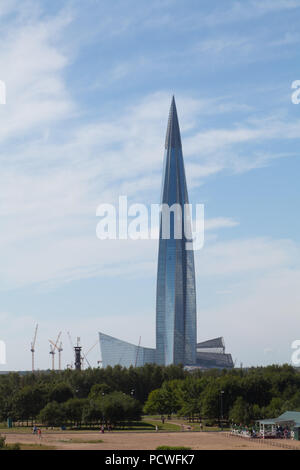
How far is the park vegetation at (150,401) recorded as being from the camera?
10419 centimetres

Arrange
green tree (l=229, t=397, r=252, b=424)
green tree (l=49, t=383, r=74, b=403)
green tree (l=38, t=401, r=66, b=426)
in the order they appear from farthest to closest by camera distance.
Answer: green tree (l=49, t=383, r=74, b=403) → green tree (l=229, t=397, r=252, b=424) → green tree (l=38, t=401, r=66, b=426)

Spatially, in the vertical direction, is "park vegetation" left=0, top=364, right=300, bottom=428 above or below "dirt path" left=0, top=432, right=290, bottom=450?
above

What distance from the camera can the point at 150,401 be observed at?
12412 centimetres

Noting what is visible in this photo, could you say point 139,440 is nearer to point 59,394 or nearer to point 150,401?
point 59,394

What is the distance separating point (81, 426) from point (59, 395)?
498 inches

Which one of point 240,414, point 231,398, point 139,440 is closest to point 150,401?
point 231,398

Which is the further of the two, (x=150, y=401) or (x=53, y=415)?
(x=150, y=401)

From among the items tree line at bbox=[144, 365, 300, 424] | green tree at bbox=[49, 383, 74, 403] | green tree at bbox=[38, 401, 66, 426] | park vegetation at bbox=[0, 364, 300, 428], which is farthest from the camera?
green tree at bbox=[49, 383, 74, 403]

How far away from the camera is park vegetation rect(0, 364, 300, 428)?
342 ft

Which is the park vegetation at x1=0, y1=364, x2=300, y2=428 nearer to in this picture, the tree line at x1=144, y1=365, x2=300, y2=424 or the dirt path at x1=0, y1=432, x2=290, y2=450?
the tree line at x1=144, y1=365, x2=300, y2=424

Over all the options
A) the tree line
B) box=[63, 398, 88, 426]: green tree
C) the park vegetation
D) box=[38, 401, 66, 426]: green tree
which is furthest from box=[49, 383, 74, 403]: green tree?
the tree line
